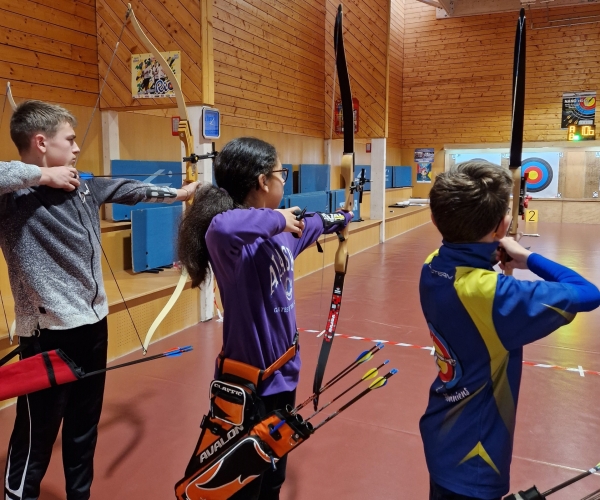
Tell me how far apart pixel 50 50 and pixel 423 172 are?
857 centimetres

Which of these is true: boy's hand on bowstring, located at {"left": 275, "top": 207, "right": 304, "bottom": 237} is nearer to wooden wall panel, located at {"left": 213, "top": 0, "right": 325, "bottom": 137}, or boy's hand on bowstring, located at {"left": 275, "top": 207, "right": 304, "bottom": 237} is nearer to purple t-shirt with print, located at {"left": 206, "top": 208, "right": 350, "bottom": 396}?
purple t-shirt with print, located at {"left": 206, "top": 208, "right": 350, "bottom": 396}

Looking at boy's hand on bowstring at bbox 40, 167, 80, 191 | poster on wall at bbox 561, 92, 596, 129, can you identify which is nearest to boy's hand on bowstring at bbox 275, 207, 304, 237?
boy's hand on bowstring at bbox 40, 167, 80, 191

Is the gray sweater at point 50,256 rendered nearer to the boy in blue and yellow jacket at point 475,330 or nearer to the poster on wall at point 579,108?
→ the boy in blue and yellow jacket at point 475,330

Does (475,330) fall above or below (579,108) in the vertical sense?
below

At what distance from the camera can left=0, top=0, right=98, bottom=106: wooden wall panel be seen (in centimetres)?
329

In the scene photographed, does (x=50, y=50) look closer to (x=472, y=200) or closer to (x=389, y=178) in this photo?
(x=472, y=200)

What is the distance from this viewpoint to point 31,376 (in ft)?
4.06

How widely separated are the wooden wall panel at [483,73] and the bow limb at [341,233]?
8909mm

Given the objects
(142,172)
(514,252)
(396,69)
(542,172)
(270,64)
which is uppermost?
(396,69)

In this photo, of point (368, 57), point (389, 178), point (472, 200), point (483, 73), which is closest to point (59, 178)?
point (472, 200)

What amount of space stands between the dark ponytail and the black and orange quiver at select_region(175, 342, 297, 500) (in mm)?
261

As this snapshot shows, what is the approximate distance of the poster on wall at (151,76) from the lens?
3.34 m

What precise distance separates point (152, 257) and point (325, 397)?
187 cm

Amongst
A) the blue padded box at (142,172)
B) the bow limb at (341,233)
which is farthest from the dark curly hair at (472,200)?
the blue padded box at (142,172)
